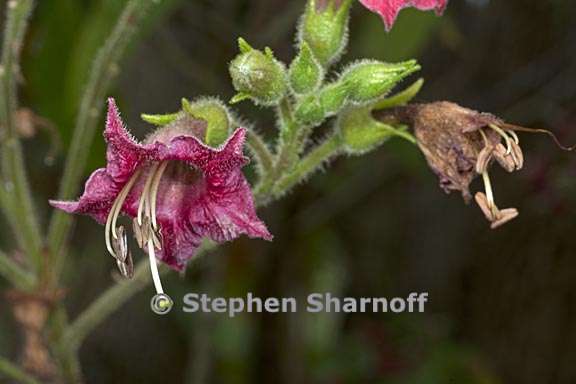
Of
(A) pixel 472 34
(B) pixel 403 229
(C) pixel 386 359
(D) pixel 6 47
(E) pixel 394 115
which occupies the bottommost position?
(C) pixel 386 359

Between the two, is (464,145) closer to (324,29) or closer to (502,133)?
(502,133)

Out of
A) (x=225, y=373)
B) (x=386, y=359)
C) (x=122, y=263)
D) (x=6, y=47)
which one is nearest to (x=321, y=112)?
(x=122, y=263)

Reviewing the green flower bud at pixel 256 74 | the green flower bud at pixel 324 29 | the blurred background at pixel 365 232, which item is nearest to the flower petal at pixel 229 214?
the green flower bud at pixel 256 74

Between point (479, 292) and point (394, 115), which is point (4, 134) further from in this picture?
point (479, 292)

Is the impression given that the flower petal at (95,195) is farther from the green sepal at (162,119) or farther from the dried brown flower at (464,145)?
A: the dried brown flower at (464,145)

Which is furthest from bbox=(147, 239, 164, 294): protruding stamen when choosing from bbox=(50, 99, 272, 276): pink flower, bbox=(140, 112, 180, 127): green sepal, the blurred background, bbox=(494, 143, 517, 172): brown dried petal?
the blurred background

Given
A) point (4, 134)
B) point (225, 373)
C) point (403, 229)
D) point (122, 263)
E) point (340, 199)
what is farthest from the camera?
point (403, 229)
